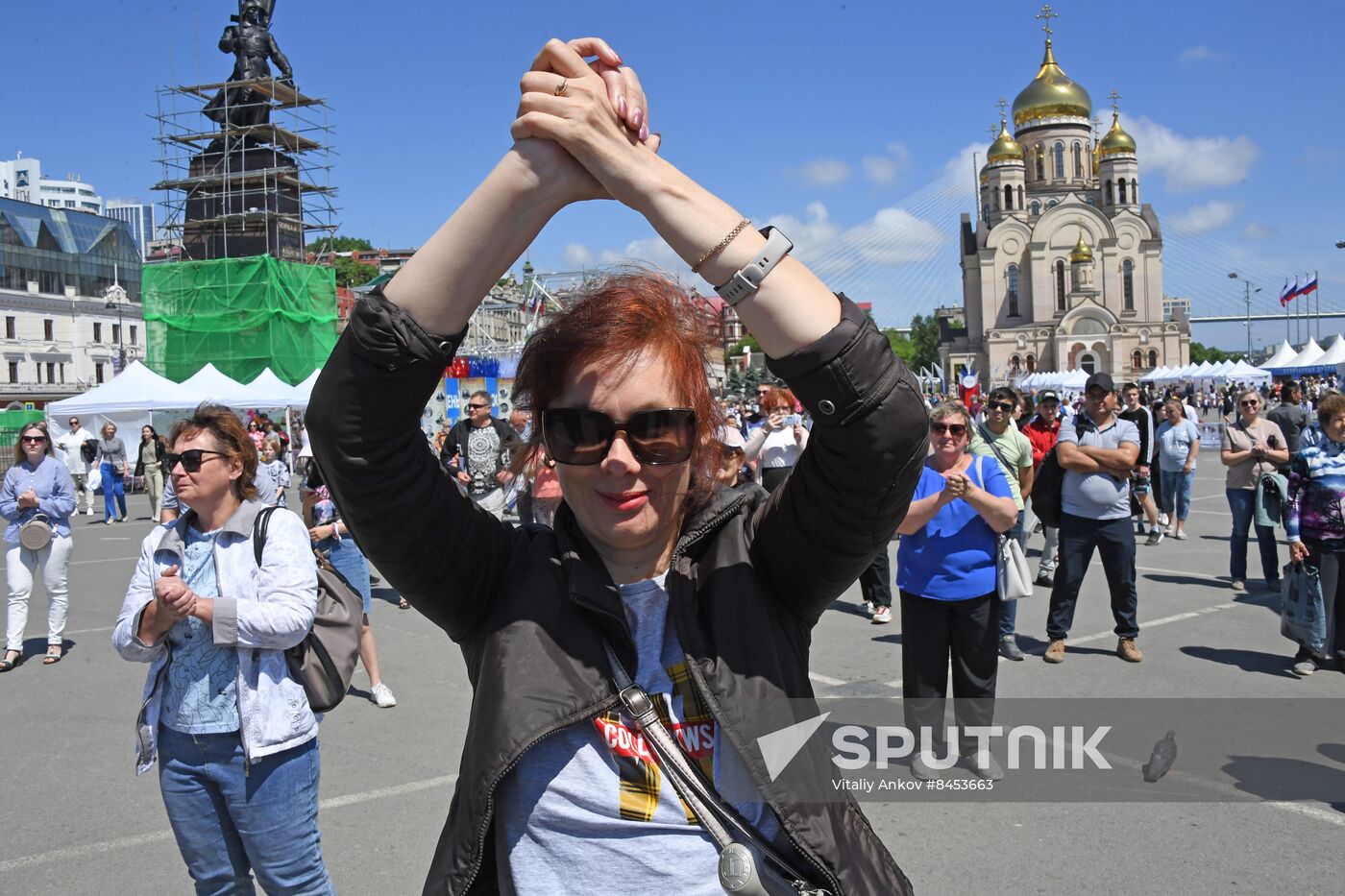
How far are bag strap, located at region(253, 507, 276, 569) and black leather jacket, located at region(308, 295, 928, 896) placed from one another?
196 cm

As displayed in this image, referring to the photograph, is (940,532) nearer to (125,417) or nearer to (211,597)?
(211,597)

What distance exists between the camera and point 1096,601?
9602 mm

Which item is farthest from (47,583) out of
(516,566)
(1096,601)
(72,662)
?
(1096,601)

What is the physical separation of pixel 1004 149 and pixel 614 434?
98.7m

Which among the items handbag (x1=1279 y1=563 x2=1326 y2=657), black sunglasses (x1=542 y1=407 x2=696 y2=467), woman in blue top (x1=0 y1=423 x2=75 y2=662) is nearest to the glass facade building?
woman in blue top (x1=0 y1=423 x2=75 y2=662)

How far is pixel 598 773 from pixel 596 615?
0.78 ft

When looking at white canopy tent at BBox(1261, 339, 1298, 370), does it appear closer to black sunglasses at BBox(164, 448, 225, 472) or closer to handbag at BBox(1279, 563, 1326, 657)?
handbag at BBox(1279, 563, 1326, 657)

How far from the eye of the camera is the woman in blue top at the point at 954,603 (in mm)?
5340

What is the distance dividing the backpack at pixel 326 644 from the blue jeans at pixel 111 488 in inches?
728

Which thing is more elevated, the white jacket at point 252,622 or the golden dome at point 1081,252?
the golden dome at point 1081,252

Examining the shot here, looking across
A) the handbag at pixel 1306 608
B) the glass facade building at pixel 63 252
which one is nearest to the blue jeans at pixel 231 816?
the handbag at pixel 1306 608

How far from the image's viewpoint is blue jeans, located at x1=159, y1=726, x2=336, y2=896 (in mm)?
3104

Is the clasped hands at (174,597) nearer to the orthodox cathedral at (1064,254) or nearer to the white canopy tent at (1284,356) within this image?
the white canopy tent at (1284,356)

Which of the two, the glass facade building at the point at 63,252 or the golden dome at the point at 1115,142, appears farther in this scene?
the golden dome at the point at 1115,142
